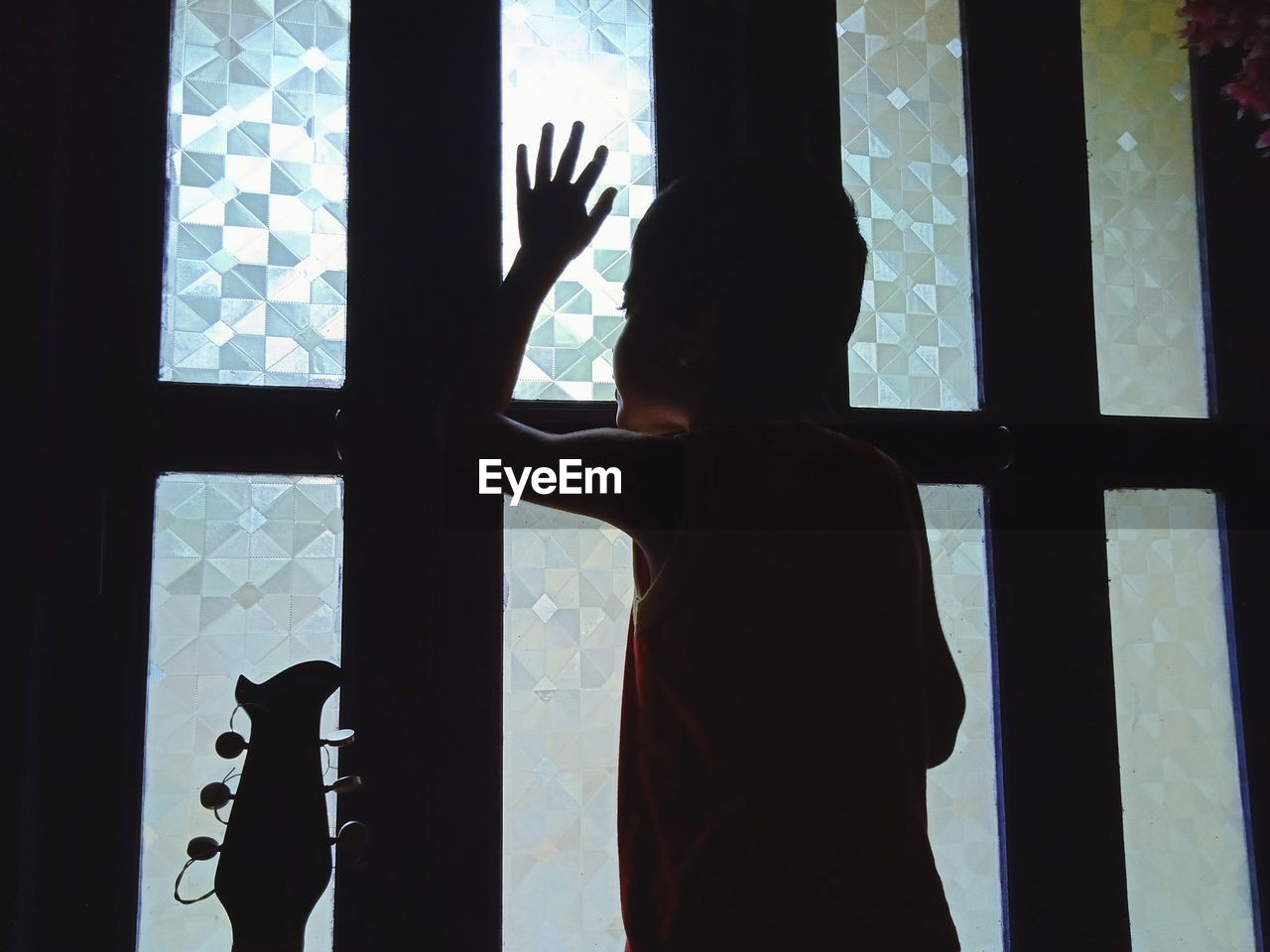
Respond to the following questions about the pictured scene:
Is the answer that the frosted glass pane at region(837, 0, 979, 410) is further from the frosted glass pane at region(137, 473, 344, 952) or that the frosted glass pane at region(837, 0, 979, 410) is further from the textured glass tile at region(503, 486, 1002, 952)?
the frosted glass pane at region(137, 473, 344, 952)

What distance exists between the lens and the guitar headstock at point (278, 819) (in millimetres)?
729

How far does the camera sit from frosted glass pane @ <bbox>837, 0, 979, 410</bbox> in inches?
42.3

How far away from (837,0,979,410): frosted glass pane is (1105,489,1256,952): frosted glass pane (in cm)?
31

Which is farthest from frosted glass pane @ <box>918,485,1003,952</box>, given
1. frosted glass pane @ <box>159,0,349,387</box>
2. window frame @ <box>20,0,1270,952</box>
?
frosted glass pane @ <box>159,0,349,387</box>

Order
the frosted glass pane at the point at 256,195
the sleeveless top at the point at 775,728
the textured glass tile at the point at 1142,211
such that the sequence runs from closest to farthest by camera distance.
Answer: the sleeveless top at the point at 775,728
the frosted glass pane at the point at 256,195
the textured glass tile at the point at 1142,211

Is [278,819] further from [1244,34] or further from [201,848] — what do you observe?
[1244,34]

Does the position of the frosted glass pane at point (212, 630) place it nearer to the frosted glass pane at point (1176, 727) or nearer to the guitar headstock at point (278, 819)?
the guitar headstock at point (278, 819)

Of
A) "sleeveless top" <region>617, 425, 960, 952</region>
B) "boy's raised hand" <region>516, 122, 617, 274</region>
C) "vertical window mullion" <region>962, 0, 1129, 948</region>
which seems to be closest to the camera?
"sleeveless top" <region>617, 425, 960, 952</region>

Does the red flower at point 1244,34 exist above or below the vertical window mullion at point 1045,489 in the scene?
above

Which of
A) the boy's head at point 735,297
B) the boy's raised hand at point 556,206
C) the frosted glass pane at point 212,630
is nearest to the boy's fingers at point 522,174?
the boy's raised hand at point 556,206

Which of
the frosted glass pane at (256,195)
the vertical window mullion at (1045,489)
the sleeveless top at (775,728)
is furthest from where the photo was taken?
the vertical window mullion at (1045,489)

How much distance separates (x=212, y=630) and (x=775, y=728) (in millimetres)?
594

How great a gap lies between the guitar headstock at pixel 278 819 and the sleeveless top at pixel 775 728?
10.9 inches

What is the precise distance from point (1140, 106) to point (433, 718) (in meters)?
1.20
